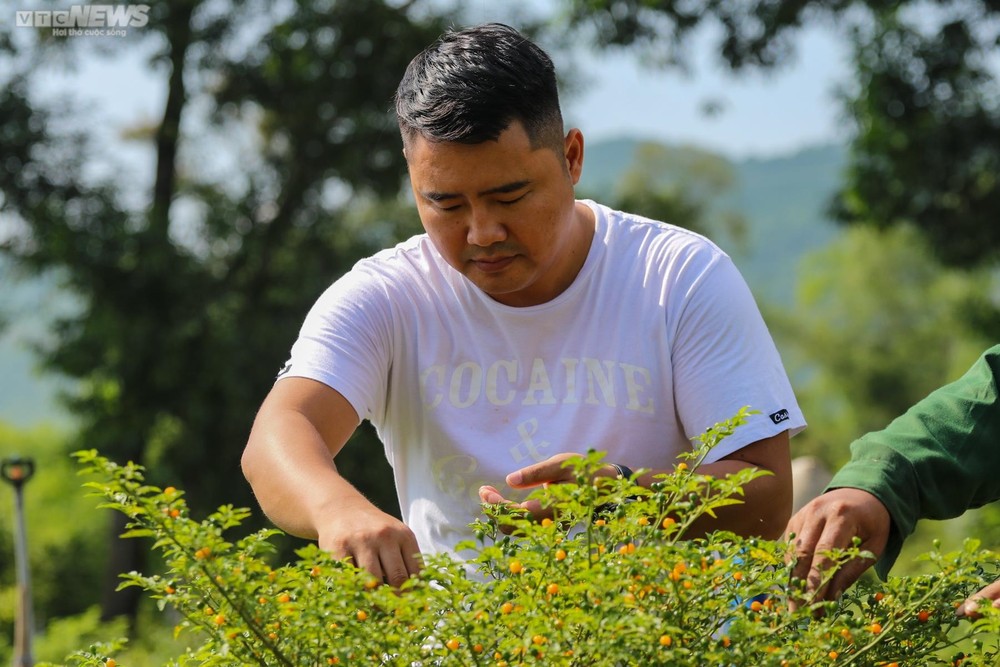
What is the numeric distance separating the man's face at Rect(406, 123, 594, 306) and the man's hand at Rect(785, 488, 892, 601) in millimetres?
745

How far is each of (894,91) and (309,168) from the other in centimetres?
624

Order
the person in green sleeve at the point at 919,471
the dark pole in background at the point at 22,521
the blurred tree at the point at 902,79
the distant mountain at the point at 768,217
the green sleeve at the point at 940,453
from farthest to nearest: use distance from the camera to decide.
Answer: the distant mountain at the point at 768,217 < the blurred tree at the point at 902,79 < the dark pole in background at the point at 22,521 < the green sleeve at the point at 940,453 < the person in green sleeve at the point at 919,471

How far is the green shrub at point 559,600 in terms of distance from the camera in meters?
1.67

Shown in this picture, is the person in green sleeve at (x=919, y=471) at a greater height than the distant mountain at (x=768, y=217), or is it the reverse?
the person in green sleeve at (x=919, y=471)

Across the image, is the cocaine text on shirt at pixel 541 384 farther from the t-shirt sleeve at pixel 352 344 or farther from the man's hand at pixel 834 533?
the man's hand at pixel 834 533

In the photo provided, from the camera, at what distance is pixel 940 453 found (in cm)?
228

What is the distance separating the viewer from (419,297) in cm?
276

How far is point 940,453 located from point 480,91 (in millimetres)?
1031

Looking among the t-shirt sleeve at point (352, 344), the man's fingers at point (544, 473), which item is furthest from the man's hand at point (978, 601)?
the t-shirt sleeve at point (352, 344)

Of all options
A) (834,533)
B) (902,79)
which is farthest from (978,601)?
(902,79)

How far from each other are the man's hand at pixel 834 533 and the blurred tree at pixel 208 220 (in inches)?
462

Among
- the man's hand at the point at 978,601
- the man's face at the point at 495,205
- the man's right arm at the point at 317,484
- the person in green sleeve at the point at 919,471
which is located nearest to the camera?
the man's hand at the point at 978,601

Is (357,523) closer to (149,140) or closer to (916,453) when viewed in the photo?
(916,453)

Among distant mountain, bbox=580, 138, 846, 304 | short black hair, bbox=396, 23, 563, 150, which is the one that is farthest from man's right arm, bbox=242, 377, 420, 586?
distant mountain, bbox=580, 138, 846, 304
